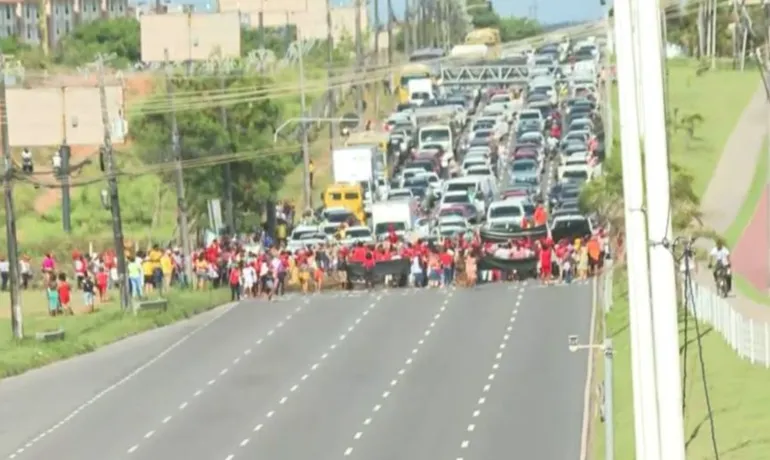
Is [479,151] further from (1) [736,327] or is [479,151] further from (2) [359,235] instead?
(1) [736,327]

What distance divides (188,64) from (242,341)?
126ft

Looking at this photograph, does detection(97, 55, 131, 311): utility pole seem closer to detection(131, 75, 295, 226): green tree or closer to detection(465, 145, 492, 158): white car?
detection(131, 75, 295, 226): green tree

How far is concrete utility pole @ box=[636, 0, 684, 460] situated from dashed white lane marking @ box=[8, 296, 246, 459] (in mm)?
26714

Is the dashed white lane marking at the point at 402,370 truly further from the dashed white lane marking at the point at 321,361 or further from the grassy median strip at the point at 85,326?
the grassy median strip at the point at 85,326

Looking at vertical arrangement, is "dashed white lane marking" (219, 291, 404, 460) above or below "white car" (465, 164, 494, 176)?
below

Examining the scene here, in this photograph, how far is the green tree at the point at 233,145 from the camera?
86562mm

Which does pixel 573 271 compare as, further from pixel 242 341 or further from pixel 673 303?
pixel 673 303

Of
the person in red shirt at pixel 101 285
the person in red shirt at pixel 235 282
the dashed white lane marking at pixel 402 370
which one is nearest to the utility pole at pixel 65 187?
the person in red shirt at pixel 101 285

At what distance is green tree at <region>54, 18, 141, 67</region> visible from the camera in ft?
531

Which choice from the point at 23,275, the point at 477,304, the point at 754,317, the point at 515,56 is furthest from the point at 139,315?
the point at 515,56

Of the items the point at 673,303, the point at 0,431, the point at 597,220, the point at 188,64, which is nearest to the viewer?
the point at 673,303

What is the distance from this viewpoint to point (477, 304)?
195 ft

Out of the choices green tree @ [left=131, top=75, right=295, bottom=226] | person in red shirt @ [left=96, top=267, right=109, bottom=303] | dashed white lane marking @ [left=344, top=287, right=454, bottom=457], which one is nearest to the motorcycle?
dashed white lane marking @ [left=344, top=287, right=454, bottom=457]

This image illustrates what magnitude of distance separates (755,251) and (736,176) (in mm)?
18165
